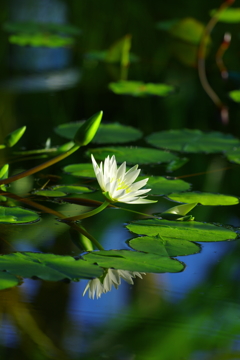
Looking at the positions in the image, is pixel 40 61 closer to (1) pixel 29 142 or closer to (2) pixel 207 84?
(2) pixel 207 84

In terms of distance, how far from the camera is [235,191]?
5.49 feet

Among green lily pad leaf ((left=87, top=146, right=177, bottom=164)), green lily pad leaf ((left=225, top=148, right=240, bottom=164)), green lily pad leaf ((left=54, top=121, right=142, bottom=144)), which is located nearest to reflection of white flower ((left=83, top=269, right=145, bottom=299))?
green lily pad leaf ((left=87, top=146, right=177, bottom=164))

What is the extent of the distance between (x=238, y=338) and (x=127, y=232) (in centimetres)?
46

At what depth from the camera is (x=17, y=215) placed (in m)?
1.34

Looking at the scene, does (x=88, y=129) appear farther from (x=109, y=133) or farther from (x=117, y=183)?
(x=109, y=133)

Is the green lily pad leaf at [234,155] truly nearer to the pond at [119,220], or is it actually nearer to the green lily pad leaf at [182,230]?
the pond at [119,220]

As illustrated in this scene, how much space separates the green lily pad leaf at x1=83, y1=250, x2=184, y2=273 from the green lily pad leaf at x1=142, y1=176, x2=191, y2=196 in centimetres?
45

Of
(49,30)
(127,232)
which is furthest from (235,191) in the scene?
(49,30)

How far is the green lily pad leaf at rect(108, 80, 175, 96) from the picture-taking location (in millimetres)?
3025

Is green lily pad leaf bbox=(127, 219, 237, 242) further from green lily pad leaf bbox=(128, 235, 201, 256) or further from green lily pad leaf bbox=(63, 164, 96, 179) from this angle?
green lily pad leaf bbox=(63, 164, 96, 179)

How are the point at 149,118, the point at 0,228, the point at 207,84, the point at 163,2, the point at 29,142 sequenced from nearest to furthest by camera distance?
the point at 0,228
the point at 29,142
the point at 149,118
the point at 207,84
the point at 163,2

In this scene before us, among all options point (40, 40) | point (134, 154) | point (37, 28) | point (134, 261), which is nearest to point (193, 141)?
point (134, 154)

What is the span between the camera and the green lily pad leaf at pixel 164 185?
5.14ft

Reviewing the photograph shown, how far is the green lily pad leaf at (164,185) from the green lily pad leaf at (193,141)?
45 cm
